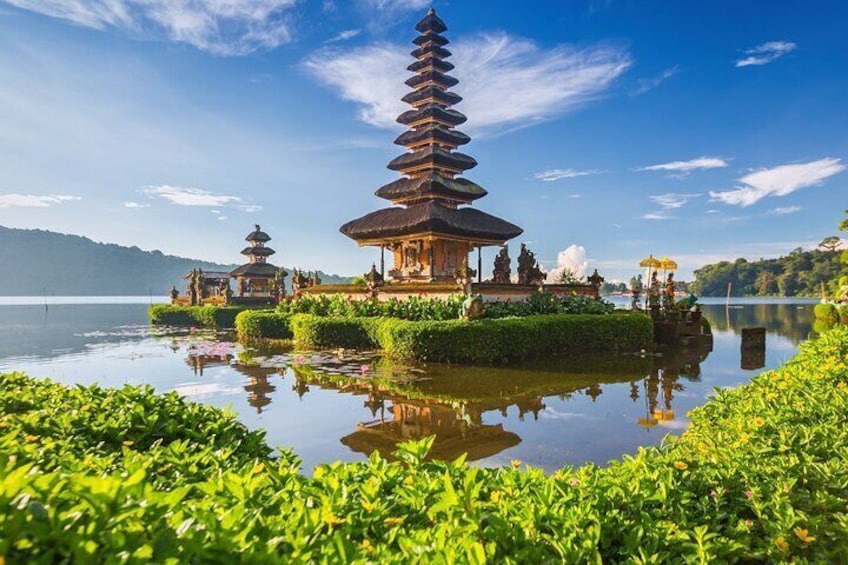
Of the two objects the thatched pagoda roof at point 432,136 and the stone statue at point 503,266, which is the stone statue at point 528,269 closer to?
the stone statue at point 503,266

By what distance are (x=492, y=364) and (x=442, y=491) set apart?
12265mm

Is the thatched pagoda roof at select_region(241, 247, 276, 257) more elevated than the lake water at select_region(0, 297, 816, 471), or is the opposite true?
the thatched pagoda roof at select_region(241, 247, 276, 257)

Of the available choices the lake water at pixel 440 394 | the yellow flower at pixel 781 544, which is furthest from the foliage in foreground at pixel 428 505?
the lake water at pixel 440 394

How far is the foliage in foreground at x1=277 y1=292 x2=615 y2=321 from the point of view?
56.6ft

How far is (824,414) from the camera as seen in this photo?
3.50 m

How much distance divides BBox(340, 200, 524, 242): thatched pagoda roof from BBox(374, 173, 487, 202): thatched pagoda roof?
2.06 ft

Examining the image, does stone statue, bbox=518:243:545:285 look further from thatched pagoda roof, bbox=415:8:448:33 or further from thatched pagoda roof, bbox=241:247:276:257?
thatched pagoda roof, bbox=241:247:276:257

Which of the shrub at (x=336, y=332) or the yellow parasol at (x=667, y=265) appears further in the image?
the yellow parasol at (x=667, y=265)

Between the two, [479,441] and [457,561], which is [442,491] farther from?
[479,441]

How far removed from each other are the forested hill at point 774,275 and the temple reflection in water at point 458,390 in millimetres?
89988

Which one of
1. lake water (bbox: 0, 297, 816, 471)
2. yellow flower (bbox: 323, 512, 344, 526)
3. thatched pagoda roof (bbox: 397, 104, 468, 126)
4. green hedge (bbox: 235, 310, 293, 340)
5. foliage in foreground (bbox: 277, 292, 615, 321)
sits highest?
thatched pagoda roof (bbox: 397, 104, 468, 126)

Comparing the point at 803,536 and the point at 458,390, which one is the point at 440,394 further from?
the point at 803,536

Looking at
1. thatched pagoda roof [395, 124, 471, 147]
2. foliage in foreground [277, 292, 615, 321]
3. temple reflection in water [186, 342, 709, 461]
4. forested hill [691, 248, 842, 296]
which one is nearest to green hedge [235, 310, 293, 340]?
foliage in foreground [277, 292, 615, 321]

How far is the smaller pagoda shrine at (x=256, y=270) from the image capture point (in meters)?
47.9
